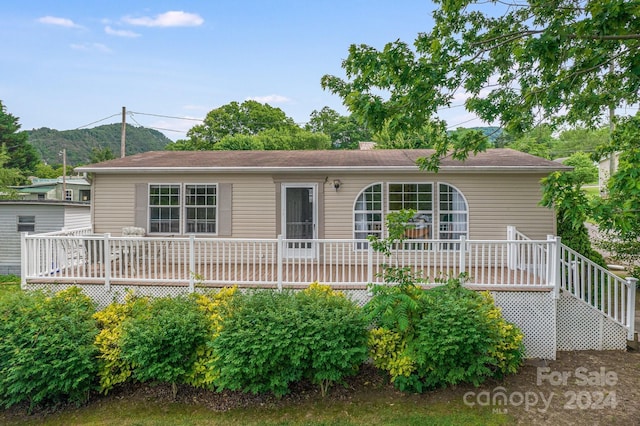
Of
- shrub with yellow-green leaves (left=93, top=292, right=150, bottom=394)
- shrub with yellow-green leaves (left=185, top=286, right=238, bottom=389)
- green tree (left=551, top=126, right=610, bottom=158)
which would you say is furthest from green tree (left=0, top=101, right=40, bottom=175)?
green tree (left=551, top=126, right=610, bottom=158)

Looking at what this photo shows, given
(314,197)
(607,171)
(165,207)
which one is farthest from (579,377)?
(607,171)

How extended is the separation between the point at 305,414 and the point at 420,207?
491 centimetres

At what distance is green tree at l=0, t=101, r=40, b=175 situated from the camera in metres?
42.2

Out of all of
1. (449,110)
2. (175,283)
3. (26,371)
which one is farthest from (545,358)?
(26,371)

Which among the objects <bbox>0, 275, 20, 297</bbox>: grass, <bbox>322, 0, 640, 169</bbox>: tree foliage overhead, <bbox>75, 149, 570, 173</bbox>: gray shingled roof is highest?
<bbox>322, 0, 640, 169</bbox>: tree foliage overhead

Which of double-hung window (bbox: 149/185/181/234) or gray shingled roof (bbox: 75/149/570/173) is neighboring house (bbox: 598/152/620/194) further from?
double-hung window (bbox: 149/185/181/234)

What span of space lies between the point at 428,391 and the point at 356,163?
4.75 m

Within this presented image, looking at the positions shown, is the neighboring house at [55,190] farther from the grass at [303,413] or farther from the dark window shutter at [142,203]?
the grass at [303,413]

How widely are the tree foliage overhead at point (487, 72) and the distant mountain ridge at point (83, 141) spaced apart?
48.7 metres

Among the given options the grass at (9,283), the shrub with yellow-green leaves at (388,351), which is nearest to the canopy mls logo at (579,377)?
the shrub with yellow-green leaves at (388,351)

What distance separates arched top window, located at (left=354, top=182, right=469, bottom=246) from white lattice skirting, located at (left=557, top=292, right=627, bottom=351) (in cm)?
240

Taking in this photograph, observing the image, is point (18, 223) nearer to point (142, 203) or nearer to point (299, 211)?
point (142, 203)

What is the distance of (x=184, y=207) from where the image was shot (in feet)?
27.0

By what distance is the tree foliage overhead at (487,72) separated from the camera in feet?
18.9
